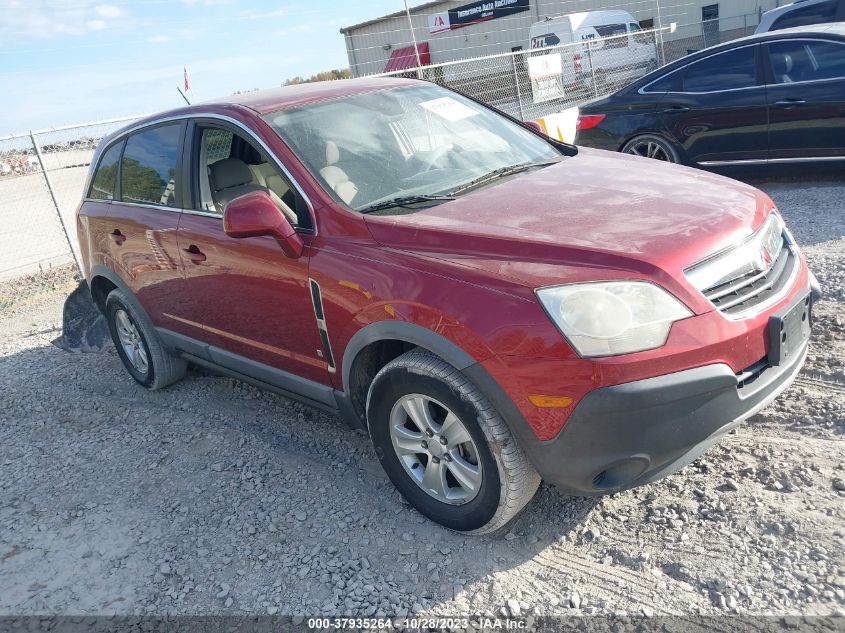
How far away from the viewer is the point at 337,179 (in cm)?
332

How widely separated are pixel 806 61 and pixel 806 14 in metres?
4.59

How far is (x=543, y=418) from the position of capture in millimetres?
2486

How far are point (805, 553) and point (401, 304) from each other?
68.3 inches

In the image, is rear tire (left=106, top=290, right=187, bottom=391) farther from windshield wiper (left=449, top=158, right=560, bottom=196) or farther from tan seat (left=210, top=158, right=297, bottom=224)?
windshield wiper (left=449, top=158, right=560, bottom=196)

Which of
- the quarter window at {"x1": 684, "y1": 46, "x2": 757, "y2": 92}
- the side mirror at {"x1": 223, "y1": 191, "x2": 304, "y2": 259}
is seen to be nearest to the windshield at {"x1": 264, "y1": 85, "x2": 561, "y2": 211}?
the side mirror at {"x1": 223, "y1": 191, "x2": 304, "y2": 259}

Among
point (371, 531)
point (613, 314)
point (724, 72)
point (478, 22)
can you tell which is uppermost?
point (478, 22)

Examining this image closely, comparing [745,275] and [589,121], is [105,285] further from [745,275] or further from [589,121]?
[589,121]

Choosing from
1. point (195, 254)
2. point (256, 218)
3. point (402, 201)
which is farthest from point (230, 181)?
point (402, 201)

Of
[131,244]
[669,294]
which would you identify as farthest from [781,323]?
[131,244]

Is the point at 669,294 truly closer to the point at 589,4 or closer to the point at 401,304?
the point at 401,304

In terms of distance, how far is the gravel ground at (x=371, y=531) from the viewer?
258cm

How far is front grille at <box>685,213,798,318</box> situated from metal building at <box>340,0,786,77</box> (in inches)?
839

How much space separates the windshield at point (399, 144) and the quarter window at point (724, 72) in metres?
3.93

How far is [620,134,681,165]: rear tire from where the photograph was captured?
7.34 m
